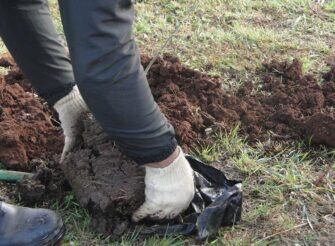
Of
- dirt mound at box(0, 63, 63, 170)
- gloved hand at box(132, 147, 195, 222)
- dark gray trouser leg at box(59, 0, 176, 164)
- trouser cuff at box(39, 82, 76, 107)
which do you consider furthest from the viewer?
dirt mound at box(0, 63, 63, 170)

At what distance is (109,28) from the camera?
170 cm

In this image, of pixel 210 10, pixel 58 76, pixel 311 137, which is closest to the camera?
pixel 58 76

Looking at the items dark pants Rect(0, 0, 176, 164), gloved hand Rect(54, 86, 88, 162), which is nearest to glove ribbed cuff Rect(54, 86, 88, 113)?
gloved hand Rect(54, 86, 88, 162)

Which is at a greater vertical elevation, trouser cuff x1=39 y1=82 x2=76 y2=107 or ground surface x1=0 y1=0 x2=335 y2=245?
trouser cuff x1=39 y1=82 x2=76 y2=107

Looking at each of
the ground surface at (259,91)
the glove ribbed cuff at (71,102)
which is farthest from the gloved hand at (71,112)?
the ground surface at (259,91)

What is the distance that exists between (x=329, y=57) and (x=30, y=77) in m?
2.07

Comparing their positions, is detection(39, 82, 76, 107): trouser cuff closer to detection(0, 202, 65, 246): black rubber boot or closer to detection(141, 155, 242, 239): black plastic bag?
detection(0, 202, 65, 246): black rubber boot

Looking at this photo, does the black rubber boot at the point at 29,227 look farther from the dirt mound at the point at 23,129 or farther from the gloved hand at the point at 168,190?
the dirt mound at the point at 23,129

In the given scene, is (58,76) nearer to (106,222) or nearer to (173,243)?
(106,222)

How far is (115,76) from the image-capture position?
1769 mm

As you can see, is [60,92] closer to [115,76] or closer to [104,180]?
[104,180]

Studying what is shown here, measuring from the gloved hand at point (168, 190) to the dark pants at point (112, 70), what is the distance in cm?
10

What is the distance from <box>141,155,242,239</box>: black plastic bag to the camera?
214 cm

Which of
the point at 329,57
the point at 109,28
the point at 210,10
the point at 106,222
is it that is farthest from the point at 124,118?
the point at 210,10
